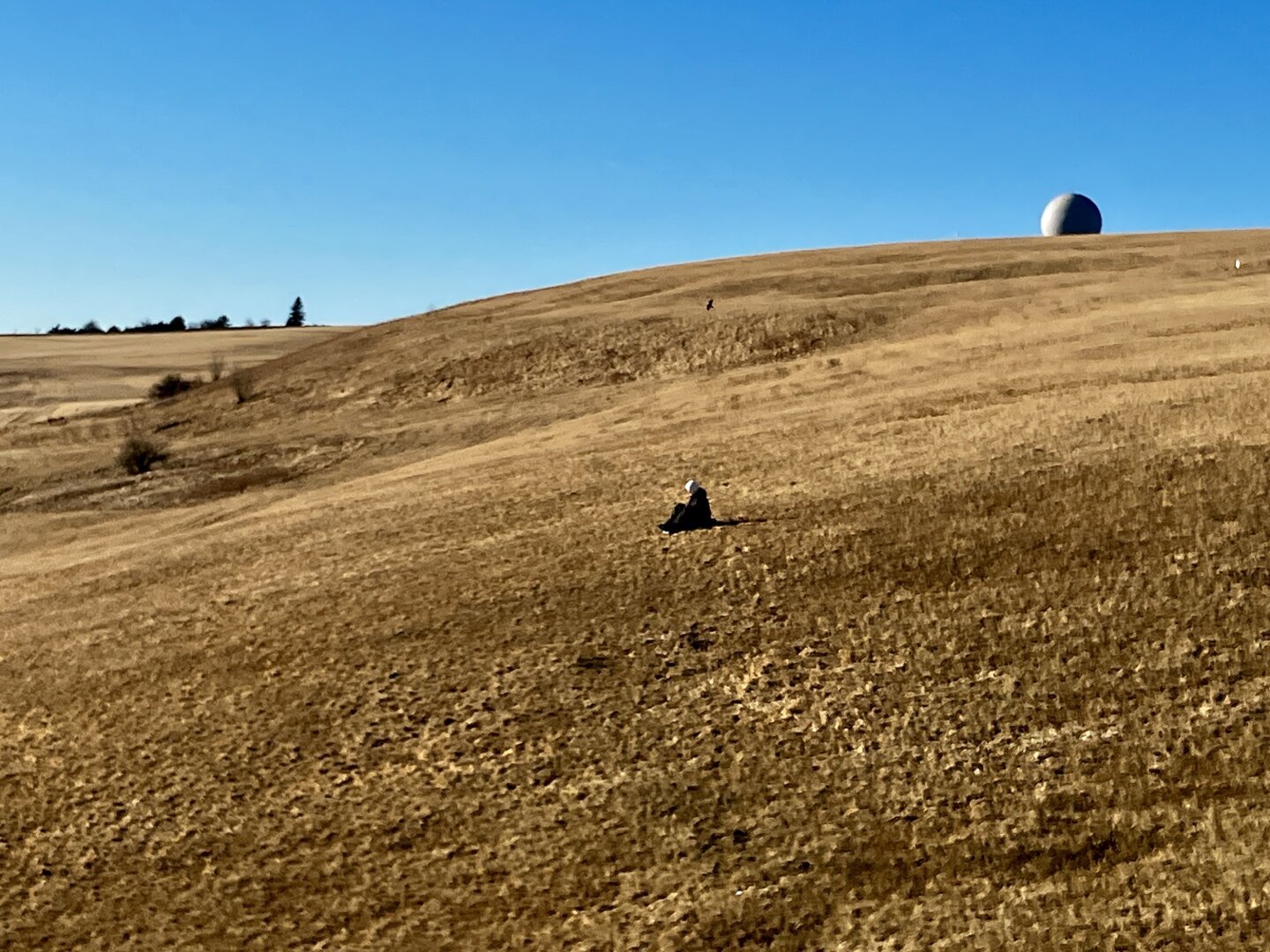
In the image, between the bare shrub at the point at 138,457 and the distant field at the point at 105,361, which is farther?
the distant field at the point at 105,361

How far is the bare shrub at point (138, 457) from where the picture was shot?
41750mm

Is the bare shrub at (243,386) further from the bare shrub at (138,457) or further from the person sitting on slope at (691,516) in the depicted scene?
the person sitting on slope at (691,516)

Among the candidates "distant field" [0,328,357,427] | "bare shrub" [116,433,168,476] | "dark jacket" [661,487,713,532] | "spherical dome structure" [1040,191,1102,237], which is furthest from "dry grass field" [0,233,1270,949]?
"spherical dome structure" [1040,191,1102,237]

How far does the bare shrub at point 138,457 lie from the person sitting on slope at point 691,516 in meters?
24.9

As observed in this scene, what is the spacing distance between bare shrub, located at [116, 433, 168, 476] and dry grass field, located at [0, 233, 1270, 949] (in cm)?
951

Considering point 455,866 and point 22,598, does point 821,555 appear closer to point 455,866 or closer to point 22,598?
point 455,866

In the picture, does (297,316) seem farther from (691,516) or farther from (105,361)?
(691,516)

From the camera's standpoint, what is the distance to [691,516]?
21.9 meters

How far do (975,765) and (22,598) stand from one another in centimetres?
1910

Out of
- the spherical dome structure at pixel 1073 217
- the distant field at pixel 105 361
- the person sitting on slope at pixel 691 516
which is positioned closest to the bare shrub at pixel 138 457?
the distant field at pixel 105 361

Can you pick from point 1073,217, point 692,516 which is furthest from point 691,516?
point 1073,217

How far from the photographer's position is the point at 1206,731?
14461 millimetres

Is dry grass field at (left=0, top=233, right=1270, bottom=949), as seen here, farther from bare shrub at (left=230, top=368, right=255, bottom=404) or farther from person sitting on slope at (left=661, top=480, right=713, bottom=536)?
bare shrub at (left=230, top=368, right=255, bottom=404)

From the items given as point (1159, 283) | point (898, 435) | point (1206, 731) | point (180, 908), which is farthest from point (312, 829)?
point (1159, 283)
